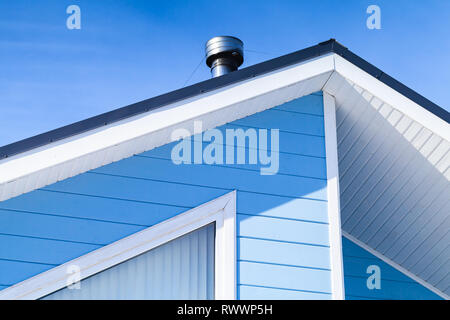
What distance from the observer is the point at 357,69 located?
6.14 metres

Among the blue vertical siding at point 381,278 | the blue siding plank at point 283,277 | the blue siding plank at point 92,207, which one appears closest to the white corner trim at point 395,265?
the blue vertical siding at point 381,278

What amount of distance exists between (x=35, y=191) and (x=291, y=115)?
2.58 meters

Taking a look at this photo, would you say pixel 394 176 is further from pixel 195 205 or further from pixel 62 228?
pixel 62 228

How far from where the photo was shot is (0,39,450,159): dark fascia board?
517 cm

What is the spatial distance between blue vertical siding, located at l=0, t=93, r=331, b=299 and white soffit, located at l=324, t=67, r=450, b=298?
586mm

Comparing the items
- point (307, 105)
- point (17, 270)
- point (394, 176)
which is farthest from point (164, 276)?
point (394, 176)

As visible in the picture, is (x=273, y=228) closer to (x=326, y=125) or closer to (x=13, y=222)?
(x=326, y=125)

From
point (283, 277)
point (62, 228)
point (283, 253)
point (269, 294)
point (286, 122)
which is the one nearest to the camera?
point (62, 228)

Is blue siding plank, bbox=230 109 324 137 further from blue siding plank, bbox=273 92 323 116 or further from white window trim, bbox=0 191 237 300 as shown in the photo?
white window trim, bbox=0 191 237 300

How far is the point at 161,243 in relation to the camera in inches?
216

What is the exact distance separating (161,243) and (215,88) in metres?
1.49

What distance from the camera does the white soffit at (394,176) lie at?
6.13 metres

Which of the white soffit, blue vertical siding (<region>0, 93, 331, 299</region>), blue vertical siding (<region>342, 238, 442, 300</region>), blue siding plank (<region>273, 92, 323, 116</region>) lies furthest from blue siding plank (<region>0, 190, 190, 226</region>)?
blue vertical siding (<region>342, 238, 442, 300</region>)
